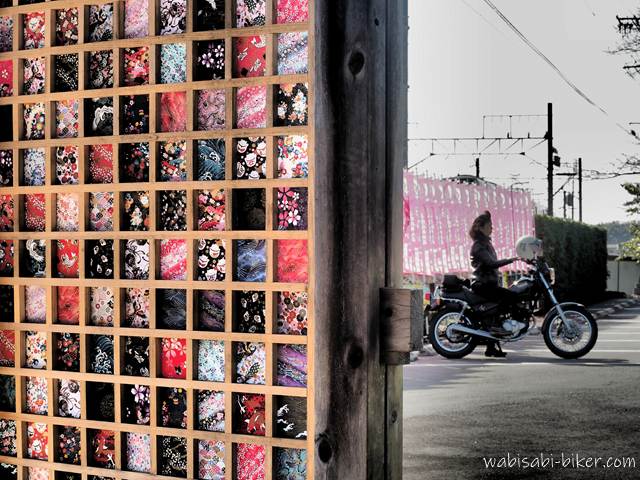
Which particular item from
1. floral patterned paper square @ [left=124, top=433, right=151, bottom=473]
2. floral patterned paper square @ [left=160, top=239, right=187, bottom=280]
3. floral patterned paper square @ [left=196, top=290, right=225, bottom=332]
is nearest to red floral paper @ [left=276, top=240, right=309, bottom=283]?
floral patterned paper square @ [left=196, top=290, right=225, bottom=332]

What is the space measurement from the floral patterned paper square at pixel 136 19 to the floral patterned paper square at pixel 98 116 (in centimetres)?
22

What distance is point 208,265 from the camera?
2758 mm

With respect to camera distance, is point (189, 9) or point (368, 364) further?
point (189, 9)

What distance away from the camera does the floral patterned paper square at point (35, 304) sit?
303cm

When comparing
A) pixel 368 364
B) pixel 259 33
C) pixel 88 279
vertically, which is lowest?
pixel 368 364

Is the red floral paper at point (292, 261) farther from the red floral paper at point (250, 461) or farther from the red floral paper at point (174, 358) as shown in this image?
the red floral paper at point (250, 461)

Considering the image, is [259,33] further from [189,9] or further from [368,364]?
[368,364]

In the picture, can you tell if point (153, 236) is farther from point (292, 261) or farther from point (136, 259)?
point (292, 261)

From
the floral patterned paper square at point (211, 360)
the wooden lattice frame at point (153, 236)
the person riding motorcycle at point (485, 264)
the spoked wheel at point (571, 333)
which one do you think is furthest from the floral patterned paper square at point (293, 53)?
Answer: the spoked wheel at point (571, 333)

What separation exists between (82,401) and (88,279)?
0.39m

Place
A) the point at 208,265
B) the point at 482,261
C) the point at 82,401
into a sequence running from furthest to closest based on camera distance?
the point at 482,261
the point at 82,401
the point at 208,265

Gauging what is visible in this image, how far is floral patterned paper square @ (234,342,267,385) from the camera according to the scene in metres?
2.69

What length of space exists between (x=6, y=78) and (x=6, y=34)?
5.8 inches

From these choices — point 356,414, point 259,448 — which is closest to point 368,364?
point 356,414
